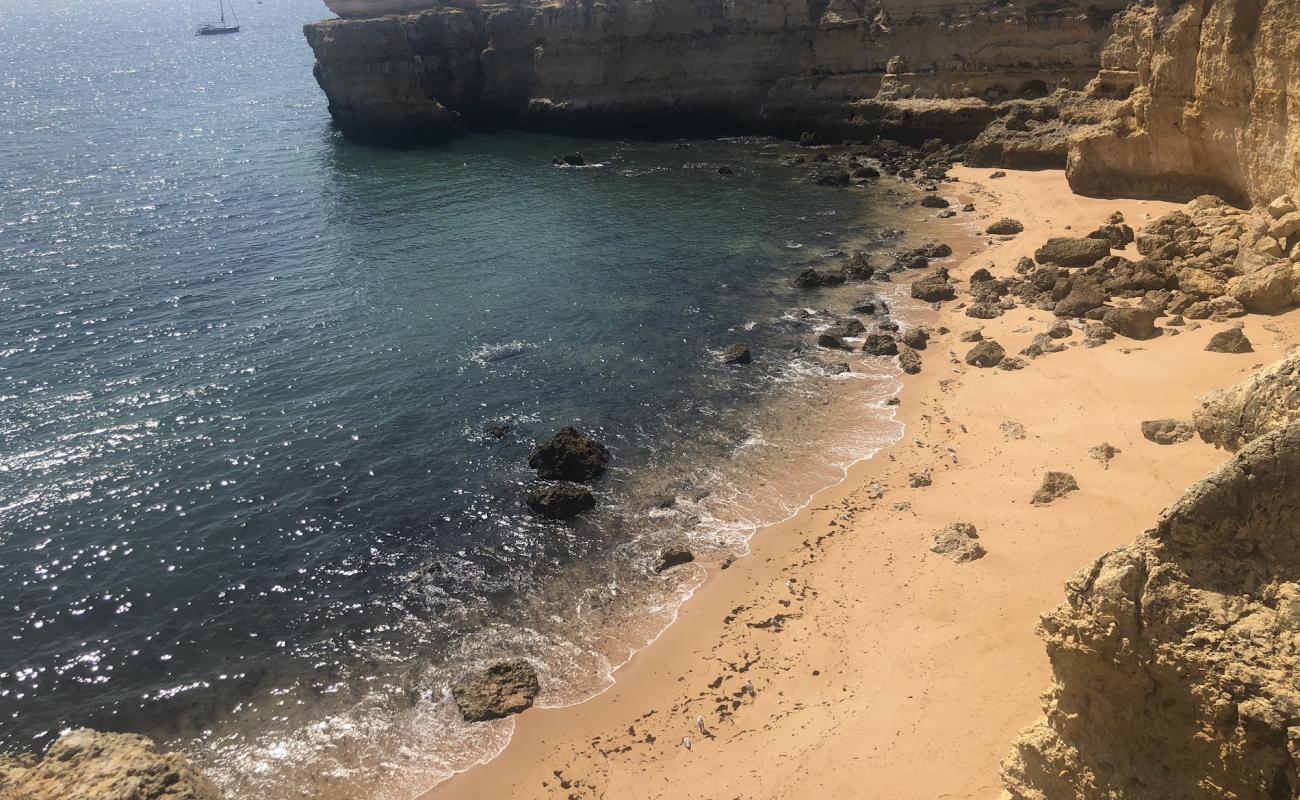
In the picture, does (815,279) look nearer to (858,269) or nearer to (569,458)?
(858,269)

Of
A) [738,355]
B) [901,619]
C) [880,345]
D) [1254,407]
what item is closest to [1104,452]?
[901,619]

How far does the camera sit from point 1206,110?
29.6m

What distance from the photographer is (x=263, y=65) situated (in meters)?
109

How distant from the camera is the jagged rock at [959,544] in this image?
58.2ft

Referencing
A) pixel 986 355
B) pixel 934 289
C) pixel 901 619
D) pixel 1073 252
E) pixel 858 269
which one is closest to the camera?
pixel 901 619

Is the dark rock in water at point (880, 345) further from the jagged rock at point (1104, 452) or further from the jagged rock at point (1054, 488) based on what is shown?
the jagged rock at point (1054, 488)

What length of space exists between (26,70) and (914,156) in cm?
11444

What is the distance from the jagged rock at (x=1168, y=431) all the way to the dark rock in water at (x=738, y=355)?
40.9ft

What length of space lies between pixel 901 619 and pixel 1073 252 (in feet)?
69.7

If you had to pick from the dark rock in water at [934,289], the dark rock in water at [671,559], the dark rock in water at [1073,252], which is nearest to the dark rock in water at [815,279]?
the dark rock in water at [934,289]

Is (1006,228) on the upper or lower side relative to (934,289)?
upper

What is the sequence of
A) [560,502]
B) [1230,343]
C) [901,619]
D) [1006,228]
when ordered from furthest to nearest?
1. [1006,228]
2. [1230,343]
3. [560,502]
4. [901,619]

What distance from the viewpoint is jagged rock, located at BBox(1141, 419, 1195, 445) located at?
A: 19625mm

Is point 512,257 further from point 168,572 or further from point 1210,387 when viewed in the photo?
point 1210,387
